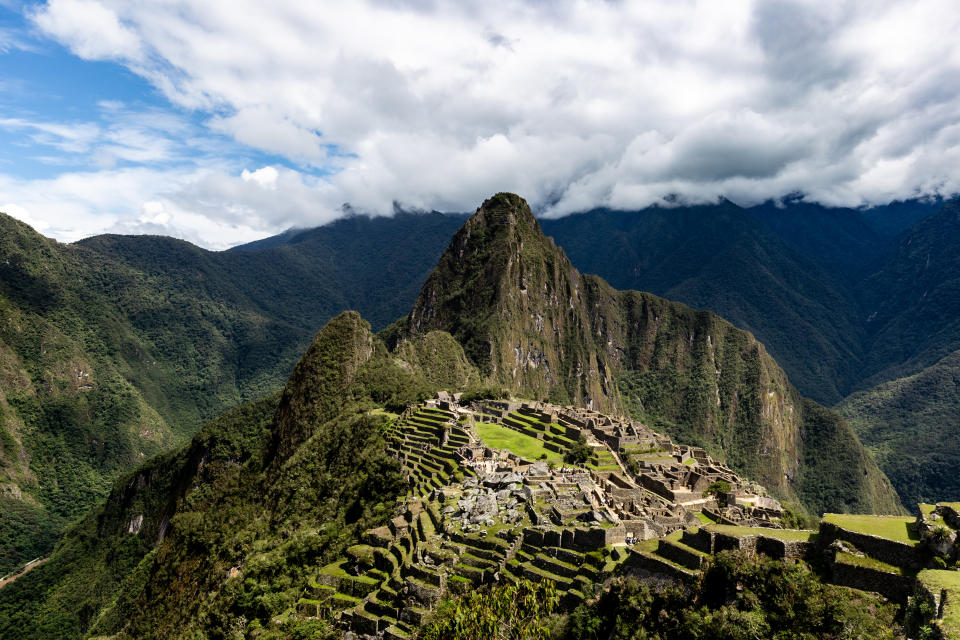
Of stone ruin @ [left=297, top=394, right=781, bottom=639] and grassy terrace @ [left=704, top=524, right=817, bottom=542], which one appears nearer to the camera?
grassy terrace @ [left=704, top=524, right=817, bottom=542]

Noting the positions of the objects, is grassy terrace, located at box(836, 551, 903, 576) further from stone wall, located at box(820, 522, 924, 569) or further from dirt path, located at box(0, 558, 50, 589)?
dirt path, located at box(0, 558, 50, 589)

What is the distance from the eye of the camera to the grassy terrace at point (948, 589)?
13.0 m

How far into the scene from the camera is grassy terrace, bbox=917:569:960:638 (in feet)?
42.5

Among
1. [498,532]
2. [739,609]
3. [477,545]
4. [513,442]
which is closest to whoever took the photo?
[739,609]

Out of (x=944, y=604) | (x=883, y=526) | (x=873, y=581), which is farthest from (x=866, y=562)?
(x=944, y=604)

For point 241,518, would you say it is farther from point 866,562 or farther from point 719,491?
point 866,562

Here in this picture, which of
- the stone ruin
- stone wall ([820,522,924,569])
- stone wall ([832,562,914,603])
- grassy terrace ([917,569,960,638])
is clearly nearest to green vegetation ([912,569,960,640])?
grassy terrace ([917,569,960,638])

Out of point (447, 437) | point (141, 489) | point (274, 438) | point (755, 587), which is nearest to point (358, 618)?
point (755, 587)

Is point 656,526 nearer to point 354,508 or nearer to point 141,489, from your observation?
point 354,508

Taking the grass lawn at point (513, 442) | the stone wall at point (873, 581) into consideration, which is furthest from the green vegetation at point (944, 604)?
the grass lawn at point (513, 442)

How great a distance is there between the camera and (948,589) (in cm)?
1464

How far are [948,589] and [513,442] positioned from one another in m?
50.2

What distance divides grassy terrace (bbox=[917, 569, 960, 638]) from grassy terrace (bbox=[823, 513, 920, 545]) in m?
2.48

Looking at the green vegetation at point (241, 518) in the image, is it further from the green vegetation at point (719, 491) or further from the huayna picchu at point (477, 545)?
the green vegetation at point (719, 491)
